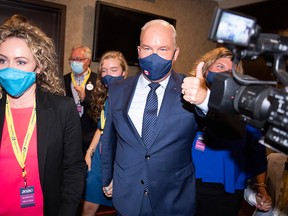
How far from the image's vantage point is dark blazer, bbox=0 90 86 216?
4.25 feet

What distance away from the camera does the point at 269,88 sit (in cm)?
78

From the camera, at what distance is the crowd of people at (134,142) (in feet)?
4.15

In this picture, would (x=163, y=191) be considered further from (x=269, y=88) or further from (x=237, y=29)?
(x=237, y=29)

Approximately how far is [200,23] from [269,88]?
481 cm

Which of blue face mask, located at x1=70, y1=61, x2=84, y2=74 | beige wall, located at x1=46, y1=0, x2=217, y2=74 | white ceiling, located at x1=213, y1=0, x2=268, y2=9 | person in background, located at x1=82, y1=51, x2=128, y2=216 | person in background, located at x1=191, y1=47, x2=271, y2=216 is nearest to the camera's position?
person in background, located at x1=191, y1=47, x2=271, y2=216

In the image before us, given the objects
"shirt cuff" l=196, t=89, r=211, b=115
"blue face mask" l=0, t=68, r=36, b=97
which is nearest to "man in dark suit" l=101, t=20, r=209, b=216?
"shirt cuff" l=196, t=89, r=211, b=115

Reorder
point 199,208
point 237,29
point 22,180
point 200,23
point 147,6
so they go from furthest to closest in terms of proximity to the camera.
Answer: point 200,23, point 147,6, point 199,208, point 22,180, point 237,29

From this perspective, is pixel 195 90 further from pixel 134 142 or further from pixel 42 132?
pixel 42 132

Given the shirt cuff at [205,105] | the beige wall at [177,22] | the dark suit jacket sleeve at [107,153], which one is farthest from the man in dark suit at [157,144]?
the beige wall at [177,22]

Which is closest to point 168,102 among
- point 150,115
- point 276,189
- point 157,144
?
point 150,115

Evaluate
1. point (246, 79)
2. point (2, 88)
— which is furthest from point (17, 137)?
point (246, 79)

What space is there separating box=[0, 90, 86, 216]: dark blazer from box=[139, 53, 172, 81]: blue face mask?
0.45 m

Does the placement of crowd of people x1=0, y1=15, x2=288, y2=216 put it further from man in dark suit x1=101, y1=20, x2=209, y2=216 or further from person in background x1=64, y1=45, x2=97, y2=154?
person in background x1=64, y1=45, x2=97, y2=154

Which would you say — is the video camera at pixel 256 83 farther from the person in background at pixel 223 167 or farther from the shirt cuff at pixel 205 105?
the person in background at pixel 223 167
